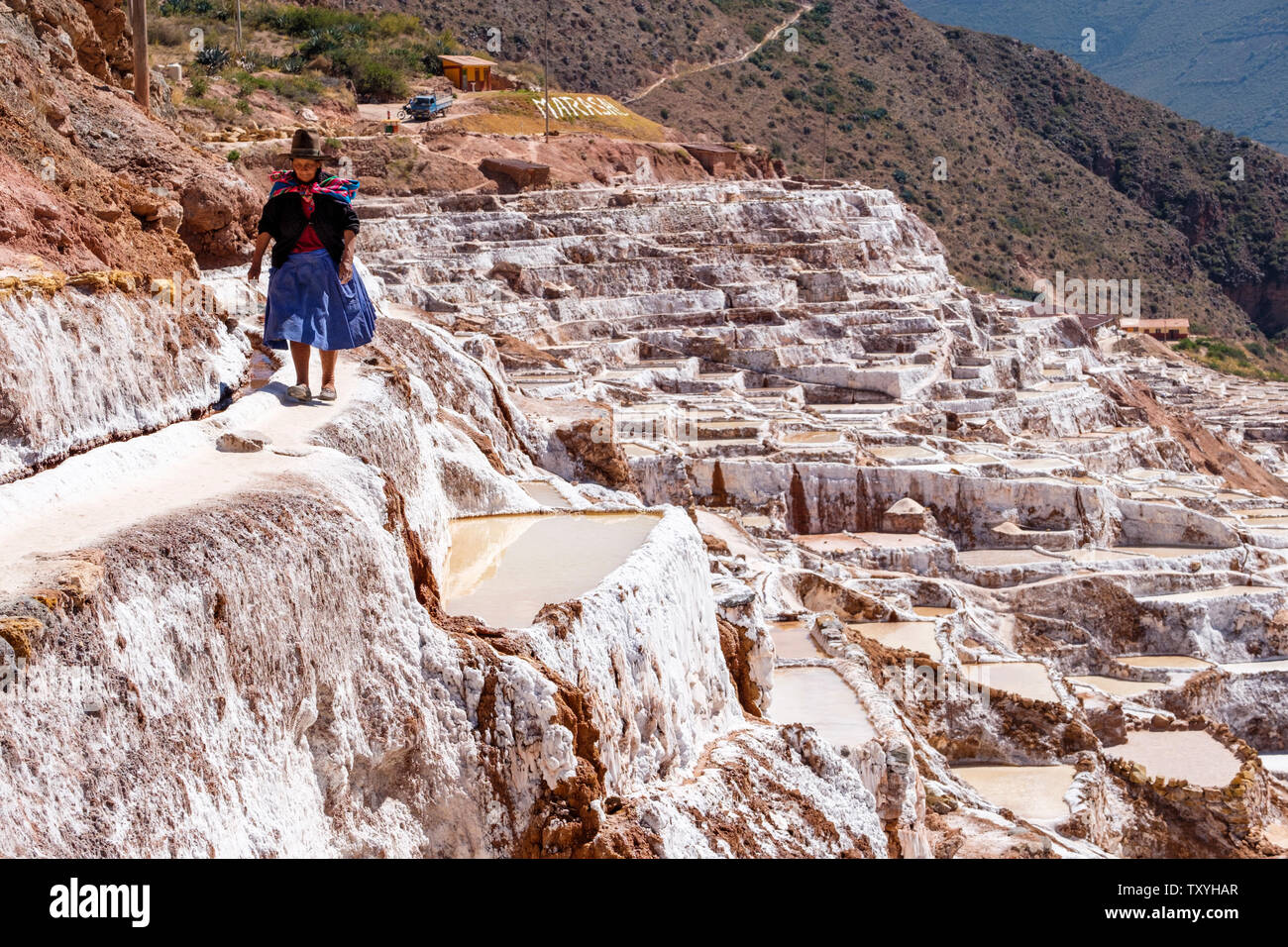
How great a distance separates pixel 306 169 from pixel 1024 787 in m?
8.67

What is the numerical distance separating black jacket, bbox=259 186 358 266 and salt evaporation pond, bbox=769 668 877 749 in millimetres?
3877

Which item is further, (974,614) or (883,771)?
(974,614)

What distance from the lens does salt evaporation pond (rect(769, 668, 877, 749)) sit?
30.3 ft

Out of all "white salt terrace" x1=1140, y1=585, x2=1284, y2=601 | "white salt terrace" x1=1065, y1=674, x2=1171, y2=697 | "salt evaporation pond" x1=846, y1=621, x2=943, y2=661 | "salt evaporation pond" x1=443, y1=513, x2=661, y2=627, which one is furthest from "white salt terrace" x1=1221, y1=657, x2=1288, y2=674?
"salt evaporation pond" x1=443, y1=513, x2=661, y2=627

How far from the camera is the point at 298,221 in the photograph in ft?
23.0

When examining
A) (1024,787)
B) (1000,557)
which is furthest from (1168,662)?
(1024,787)

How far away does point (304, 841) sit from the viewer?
4480 millimetres

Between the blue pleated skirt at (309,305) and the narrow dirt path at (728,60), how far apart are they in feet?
205

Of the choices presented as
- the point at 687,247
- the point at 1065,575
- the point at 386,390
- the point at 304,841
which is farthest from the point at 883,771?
the point at 687,247

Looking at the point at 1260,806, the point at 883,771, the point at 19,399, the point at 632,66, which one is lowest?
the point at 1260,806

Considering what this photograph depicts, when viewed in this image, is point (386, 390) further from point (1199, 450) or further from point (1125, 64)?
point (1125, 64)

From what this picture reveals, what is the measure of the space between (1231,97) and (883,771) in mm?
119804

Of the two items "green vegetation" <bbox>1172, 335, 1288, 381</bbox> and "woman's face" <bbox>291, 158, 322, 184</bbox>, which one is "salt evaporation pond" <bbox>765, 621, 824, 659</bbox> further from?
"green vegetation" <bbox>1172, 335, 1288, 381</bbox>

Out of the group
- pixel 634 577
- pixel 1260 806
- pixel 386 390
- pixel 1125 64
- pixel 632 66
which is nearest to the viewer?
pixel 634 577
